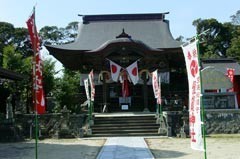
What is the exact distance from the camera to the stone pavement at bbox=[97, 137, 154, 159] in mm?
10828

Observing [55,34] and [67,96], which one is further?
[55,34]

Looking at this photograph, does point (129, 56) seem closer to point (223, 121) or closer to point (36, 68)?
point (223, 121)

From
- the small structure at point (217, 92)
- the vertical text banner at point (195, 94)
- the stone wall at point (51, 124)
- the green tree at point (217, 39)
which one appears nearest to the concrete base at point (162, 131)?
the small structure at point (217, 92)

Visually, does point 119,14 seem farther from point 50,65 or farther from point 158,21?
point 50,65

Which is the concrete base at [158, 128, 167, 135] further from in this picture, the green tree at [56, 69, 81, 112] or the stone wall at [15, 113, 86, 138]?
the green tree at [56, 69, 81, 112]

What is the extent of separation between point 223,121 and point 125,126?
4.47 m

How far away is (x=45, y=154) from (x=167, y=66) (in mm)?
15171

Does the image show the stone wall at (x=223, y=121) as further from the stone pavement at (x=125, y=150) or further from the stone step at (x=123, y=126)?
the stone pavement at (x=125, y=150)

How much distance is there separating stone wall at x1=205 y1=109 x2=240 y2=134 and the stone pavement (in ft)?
15.2

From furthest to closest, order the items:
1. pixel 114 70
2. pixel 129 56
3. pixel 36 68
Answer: pixel 129 56
pixel 114 70
pixel 36 68

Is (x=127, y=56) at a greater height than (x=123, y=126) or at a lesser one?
greater

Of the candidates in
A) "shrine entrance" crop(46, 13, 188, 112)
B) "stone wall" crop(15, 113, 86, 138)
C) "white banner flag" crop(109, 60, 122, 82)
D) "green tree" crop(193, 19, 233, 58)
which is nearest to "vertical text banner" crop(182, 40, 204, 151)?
"stone wall" crop(15, 113, 86, 138)

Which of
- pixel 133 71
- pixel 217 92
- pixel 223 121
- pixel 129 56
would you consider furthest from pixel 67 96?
pixel 223 121

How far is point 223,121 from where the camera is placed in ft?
59.0
